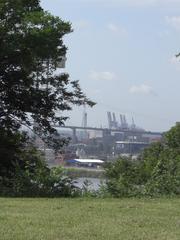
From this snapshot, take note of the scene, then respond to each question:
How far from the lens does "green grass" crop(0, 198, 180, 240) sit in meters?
8.32

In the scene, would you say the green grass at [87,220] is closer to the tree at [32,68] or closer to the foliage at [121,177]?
the foliage at [121,177]

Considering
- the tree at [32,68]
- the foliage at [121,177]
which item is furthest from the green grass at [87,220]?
the tree at [32,68]

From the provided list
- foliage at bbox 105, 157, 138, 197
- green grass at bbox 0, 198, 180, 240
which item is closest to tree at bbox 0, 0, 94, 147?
foliage at bbox 105, 157, 138, 197

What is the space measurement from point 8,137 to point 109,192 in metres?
4.92

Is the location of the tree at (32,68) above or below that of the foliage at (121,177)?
above

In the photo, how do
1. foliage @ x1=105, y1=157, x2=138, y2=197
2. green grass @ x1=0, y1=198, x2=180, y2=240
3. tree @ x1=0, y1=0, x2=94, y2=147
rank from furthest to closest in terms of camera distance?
1. tree @ x1=0, y1=0, x2=94, y2=147
2. foliage @ x1=105, y1=157, x2=138, y2=197
3. green grass @ x1=0, y1=198, x2=180, y2=240

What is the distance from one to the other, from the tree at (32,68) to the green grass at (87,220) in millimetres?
6392

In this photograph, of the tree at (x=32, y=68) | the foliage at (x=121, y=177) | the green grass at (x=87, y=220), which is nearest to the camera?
the green grass at (x=87, y=220)

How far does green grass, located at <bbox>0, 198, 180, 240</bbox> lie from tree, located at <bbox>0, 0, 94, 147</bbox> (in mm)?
6392

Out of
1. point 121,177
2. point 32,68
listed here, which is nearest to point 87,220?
point 121,177

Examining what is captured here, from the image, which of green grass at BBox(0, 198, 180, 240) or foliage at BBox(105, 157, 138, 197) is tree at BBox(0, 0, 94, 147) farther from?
green grass at BBox(0, 198, 180, 240)

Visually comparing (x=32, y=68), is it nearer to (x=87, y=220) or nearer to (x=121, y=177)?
(x=121, y=177)

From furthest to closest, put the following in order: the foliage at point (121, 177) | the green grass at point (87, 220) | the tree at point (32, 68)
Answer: the tree at point (32, 68) < the foliage at point (121, 177) < the green grass at point (87, 220)

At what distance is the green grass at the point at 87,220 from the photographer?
27.3 feet
